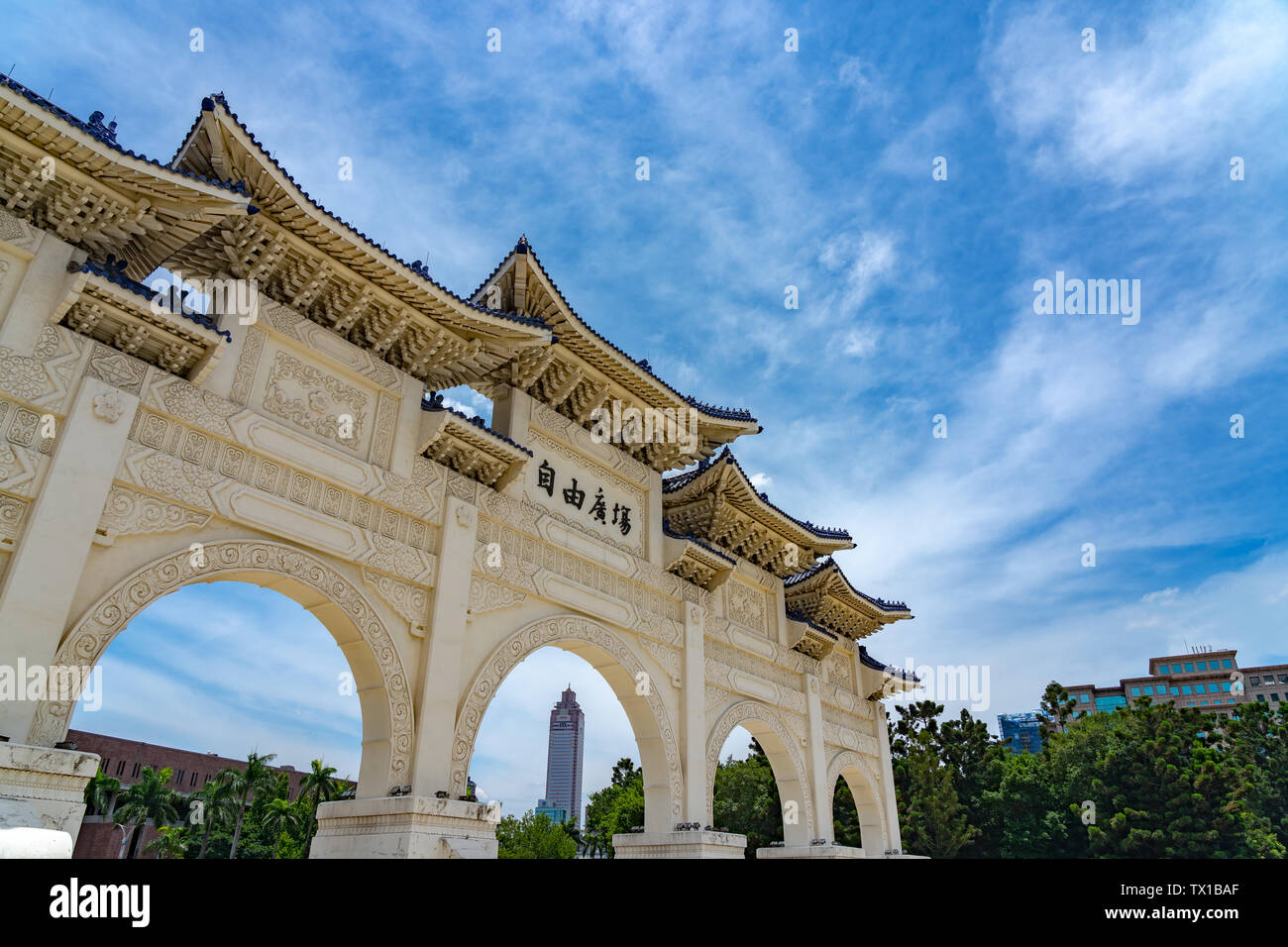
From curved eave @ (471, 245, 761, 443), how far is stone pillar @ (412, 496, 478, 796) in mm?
3217

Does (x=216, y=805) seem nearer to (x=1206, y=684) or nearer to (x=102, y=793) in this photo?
(x=102, y=793)

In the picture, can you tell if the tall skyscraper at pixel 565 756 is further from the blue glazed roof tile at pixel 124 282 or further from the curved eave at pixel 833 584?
the blue glazed roof tile at pixel 124 282

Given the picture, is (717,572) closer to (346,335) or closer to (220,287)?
(346,335)

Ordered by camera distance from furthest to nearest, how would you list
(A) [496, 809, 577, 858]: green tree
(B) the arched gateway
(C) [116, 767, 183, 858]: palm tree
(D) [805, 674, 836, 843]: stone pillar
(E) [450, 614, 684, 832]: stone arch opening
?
(C) [116, 767, 183, 858]: palm tree, (A) [496, 809, 577, 858]: green tree, (D) [805, 674, 836, 843]: stone pillar, (E) [450, 614, 684, 832]: stone arch opening, (B) the arched gateway

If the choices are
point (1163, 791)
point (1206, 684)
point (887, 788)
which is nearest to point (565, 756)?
point (1206, 684)

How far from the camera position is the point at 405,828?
7.81m

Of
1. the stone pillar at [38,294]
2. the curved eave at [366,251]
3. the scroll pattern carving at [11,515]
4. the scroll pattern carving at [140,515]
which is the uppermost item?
the curved eave at [366,251]

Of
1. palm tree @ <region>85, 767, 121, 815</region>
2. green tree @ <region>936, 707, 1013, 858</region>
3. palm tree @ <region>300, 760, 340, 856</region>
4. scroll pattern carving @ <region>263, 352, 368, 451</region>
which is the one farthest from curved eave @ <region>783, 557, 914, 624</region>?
palm tree @ <region>85, 767, 121, 815</region>

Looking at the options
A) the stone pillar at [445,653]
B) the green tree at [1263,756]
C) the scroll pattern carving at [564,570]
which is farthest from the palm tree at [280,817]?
the green tree at [1263,756]

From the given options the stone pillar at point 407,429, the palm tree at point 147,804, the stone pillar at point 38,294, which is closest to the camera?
the stone pillar at point 38,294

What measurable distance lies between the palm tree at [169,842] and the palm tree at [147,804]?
0.60 meters

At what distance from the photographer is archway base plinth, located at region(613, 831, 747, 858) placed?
1102 cm

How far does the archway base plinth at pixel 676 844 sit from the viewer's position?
434 inches

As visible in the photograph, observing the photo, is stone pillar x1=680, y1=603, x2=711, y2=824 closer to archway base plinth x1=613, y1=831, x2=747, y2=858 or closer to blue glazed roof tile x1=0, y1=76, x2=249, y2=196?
archway base plinth x1=613, y1=831, x2=747, y2=858
